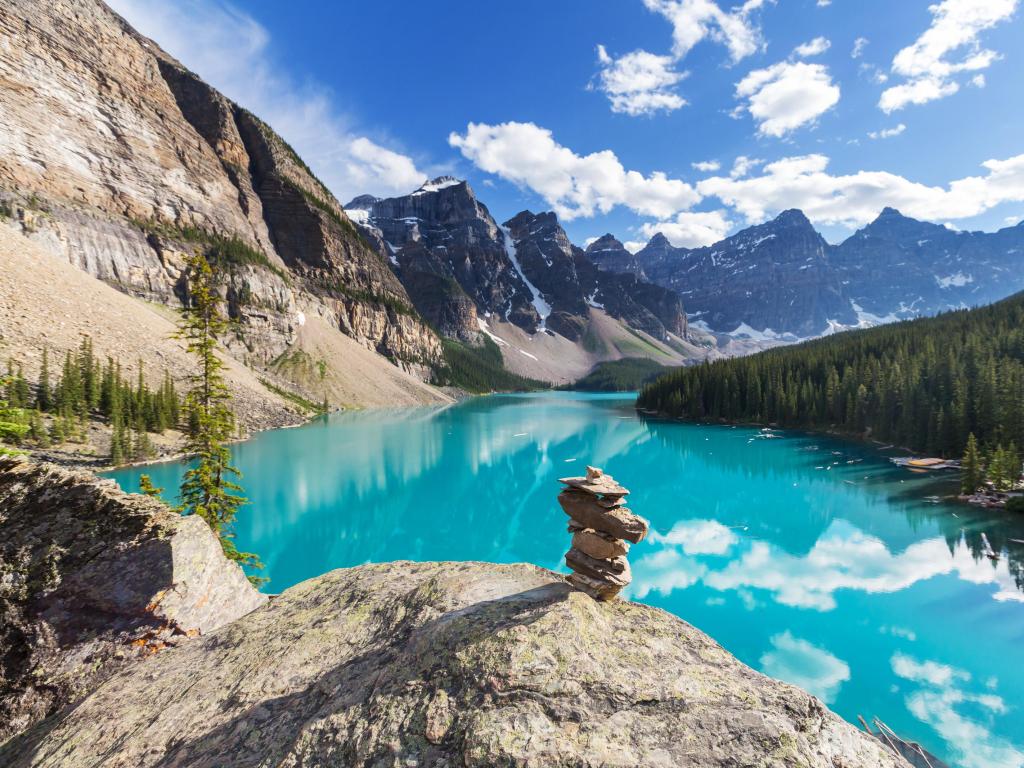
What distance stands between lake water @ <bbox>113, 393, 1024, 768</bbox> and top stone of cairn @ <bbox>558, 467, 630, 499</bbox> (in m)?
12.8

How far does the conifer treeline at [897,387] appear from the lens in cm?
4706

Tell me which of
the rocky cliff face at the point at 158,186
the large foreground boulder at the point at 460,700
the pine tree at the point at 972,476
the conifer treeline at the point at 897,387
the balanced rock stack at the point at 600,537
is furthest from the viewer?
the rocky cliff face at the point at 158,186

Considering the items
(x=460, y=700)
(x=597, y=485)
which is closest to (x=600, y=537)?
(x=597, y=485)

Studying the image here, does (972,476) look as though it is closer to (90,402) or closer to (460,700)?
(460,700)

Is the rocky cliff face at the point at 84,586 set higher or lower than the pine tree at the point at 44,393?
lower

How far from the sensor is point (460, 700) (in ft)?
14.5

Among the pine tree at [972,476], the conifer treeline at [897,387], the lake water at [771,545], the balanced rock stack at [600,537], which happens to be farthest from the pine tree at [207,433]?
the conifer treeline at [897,387]

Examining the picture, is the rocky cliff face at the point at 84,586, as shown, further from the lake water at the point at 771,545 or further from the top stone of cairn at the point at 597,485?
the lake water at the point at 771,545

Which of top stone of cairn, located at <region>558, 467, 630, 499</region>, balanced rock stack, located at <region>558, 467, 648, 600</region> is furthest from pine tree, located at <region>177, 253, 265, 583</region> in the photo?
top stone of cairn, located at <region>558, 467, 630, 499</region>

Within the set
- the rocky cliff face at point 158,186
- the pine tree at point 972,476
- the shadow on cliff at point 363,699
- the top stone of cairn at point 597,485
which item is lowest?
the pine tree at point 972,476

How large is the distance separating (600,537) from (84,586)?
8.21 metres

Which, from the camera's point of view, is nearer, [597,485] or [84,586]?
[84,586]

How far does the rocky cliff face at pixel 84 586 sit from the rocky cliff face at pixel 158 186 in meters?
36.4

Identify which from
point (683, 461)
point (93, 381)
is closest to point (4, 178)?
point (93, 381)
